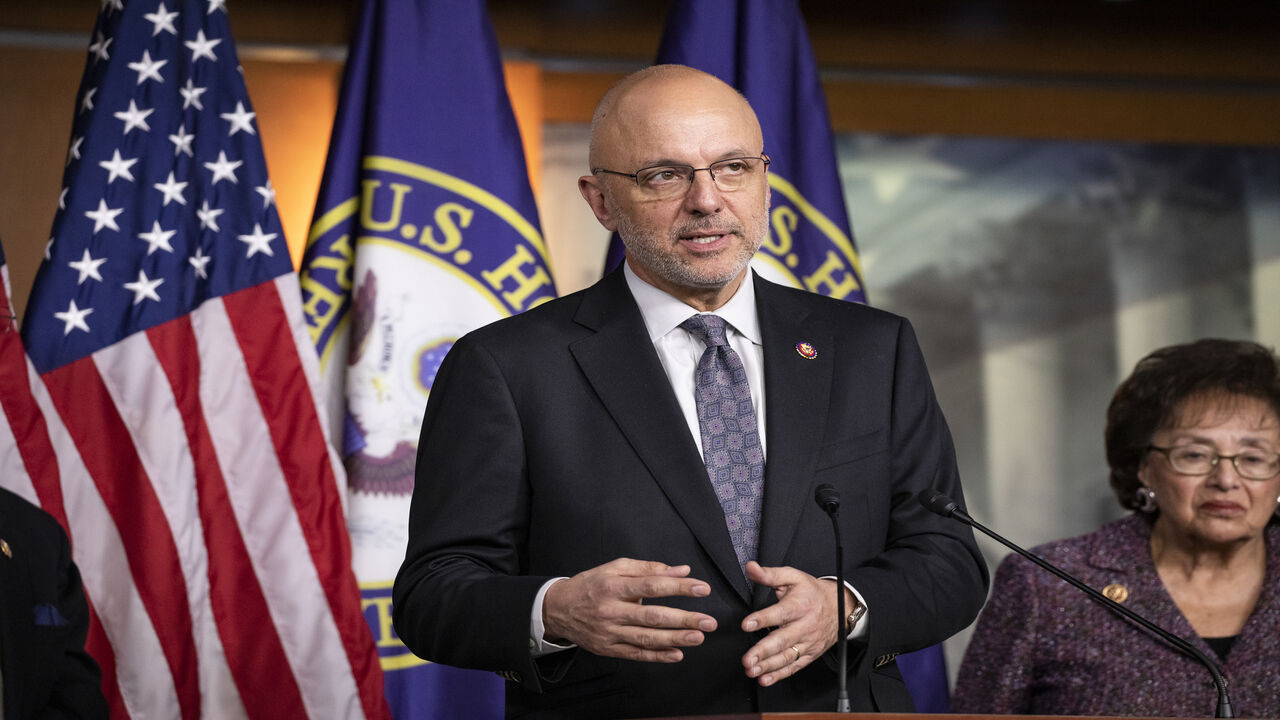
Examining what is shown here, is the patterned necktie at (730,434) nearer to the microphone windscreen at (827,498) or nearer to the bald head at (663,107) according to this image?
the microphone windscreen at (827,498)

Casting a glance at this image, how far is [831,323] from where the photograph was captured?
192 cm

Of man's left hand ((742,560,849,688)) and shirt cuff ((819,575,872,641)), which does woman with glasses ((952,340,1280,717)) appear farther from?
man's left hand ((742,560,849,688))

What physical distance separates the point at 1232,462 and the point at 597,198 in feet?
5.04

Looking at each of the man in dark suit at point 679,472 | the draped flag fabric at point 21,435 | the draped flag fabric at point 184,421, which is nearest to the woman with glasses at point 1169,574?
the man in dark suit at point 679,472

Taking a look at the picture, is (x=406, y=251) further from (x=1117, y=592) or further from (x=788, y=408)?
(x=1117, y=592)

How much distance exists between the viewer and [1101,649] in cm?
268

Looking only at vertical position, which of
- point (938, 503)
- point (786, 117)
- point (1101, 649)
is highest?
point (786, 117)

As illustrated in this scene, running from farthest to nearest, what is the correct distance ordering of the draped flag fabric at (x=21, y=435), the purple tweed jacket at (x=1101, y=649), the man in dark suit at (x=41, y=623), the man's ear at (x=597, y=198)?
the draped flag fabric at (x=21, y=435) < the purple tweed jacket at (x=1101, y=649) < the man in dark suit at (x=41, y=623) < the man's ear at (x=597, y=198)

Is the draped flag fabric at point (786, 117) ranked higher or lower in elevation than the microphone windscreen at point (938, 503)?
higher

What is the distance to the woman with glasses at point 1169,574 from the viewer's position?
2637mm

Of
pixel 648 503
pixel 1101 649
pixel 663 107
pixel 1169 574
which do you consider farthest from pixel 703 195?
pixel 1169 574

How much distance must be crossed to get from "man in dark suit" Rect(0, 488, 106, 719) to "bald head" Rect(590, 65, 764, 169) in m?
1.47


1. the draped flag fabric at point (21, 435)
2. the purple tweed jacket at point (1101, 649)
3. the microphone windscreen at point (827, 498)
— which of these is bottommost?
the purple tweed jacket at point (1101, 649)

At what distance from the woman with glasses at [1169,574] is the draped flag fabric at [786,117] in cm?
88
